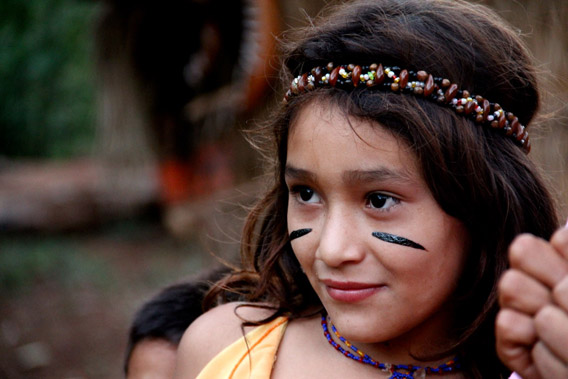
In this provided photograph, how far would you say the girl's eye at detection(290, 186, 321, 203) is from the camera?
176 centimetres

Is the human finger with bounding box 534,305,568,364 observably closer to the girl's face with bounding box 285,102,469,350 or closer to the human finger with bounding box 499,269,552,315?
the human finger with bounding box 499,269,552,315

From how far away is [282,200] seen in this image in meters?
2.09

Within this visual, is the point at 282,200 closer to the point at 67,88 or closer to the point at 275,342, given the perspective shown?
the point at 275,342

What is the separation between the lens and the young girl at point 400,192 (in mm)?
1650

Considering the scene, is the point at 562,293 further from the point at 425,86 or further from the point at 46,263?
the point at 46,263

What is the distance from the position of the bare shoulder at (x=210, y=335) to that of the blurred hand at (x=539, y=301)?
0.92m

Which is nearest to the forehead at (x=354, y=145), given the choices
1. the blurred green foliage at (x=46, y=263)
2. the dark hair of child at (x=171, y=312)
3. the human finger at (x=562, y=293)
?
the human finger at (x=562, y=293)

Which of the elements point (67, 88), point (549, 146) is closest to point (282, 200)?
point (549, 146)

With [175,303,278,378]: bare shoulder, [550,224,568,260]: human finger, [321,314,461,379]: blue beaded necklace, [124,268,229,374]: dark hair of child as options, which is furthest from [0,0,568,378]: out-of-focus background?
[550,224,568,260]: human finger

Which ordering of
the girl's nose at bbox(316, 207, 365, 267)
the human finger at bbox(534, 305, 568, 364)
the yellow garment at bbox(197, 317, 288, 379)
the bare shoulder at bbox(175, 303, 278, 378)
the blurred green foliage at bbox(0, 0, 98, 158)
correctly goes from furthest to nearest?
1. the blurred green foliage at bbox(0, 0, 98, 158)
2. the bare shoulder at bbox(175, 303, 278, 378)
3. the yellow garment at bbox(197, 317, 288, 379)
4. the girl's nose at bbox(316, 207, 365, 267)
5. the human finger at bbox(534, 305, 568, 364)

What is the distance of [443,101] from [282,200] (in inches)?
23.4

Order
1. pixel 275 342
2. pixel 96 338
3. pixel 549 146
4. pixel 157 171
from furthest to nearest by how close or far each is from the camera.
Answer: pixel 157 171, pixel 96 338, pixel 549 146, pixel 275 342

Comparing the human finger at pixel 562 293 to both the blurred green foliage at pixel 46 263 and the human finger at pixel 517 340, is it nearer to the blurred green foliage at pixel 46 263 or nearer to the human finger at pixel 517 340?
the human finger at pixel 517 340

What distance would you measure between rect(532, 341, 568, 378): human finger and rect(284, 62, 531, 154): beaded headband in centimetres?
67
